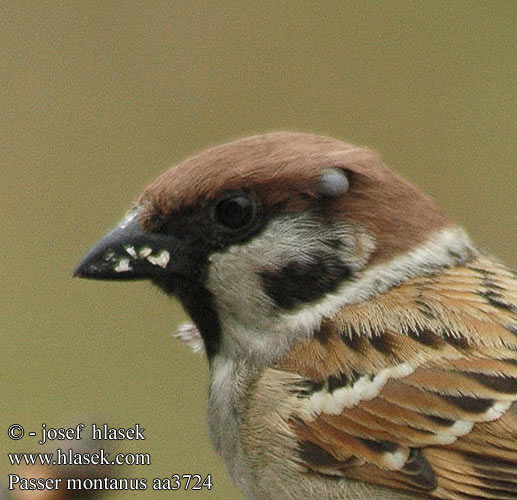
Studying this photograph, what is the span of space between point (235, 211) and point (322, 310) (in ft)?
1.00

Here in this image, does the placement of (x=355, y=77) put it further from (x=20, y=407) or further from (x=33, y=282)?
(x=20, y=407)

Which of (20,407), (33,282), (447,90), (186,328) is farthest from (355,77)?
(186,328)

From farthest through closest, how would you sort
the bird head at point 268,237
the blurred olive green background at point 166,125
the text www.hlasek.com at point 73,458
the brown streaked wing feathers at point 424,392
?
the blurred olive green background at point 166,125 < the bird head at point 268,237 < the brown streaked wing feathers at point 424,392 < the text www.hlasek.com at point 73,458

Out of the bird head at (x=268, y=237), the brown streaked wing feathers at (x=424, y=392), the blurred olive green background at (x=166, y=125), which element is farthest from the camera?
the blurred olive green background at (x=166, y=125)

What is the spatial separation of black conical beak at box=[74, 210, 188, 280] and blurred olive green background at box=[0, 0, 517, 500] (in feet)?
6.57

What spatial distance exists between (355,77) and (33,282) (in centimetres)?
240

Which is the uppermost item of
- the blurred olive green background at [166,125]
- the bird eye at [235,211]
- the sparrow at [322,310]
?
the blurred olive green background at [166,125]

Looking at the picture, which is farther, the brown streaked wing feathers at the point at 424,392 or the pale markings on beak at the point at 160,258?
the pale markings on beak at the point at 160,258

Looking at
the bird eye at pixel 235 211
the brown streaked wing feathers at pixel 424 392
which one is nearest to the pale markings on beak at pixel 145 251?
the bird eye at pixel 235 211

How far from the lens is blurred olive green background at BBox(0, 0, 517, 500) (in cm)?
626

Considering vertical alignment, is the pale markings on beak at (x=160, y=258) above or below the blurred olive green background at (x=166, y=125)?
below

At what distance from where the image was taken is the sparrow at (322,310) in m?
3.39

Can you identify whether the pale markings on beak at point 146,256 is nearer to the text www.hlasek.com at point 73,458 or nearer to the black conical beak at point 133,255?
the black conical beak at point 133,255

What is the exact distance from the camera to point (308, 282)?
3.51 meters
